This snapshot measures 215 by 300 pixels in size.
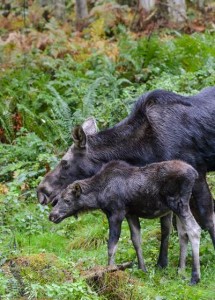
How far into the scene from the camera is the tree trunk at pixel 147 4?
2202cm

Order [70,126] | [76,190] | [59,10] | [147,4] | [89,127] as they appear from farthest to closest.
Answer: [59,10] < [147,4] < [70,126] < [89,127] < [76,190]

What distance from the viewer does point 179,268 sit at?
9797 mm

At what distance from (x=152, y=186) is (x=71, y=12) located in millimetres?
19748

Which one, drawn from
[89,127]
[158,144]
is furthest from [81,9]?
[158,144]

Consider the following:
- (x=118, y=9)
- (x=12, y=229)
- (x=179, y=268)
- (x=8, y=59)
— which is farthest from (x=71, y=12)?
(x=179, y=268)

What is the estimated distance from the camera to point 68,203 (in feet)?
32.1

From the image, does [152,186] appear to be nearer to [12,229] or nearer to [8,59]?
[12,229]

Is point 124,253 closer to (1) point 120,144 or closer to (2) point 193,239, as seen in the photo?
(1) point 120,144

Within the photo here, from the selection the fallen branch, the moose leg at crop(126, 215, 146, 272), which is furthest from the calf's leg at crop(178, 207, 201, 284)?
the fallen branch

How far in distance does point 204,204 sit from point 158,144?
105cm

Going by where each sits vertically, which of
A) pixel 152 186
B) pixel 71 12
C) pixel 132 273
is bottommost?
pixel 71 12

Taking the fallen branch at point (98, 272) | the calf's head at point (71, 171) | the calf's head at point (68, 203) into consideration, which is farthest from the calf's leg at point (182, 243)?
the calf's head at point (71, 171)

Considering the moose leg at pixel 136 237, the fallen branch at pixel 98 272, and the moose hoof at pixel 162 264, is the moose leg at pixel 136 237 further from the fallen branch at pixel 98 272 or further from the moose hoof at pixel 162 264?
the fallen branch at pixel 98 272

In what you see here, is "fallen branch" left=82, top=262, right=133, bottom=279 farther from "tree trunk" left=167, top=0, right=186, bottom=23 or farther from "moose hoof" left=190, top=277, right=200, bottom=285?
"tree trunk" left=167, top=0, right=186, bottom=23
